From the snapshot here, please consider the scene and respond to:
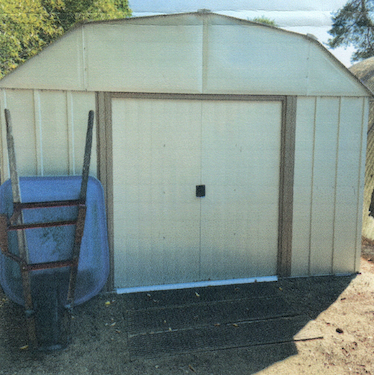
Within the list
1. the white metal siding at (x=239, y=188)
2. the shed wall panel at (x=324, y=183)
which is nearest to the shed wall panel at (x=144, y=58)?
the white metal siding at (x=239, y=188)

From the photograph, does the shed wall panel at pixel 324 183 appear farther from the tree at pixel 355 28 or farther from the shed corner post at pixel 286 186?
the tree at pixel 355 28

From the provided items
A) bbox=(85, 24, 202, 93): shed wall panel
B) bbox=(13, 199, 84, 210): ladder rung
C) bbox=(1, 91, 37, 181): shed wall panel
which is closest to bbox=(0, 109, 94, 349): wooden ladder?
bbox=(13, 199, 84, 210): ladder rung

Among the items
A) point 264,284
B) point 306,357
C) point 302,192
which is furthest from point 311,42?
point 306,357

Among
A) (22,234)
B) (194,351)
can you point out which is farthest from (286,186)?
(22,234)

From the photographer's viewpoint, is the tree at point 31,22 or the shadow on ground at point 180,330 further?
the tree at point 31,22

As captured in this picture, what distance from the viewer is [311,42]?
4953 mm

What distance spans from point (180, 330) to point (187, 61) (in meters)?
3.04

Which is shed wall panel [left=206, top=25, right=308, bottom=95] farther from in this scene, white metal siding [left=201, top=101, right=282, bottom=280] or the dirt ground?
the dirt ground

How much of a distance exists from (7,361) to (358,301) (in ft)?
12.6

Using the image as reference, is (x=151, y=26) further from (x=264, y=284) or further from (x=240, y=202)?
(x=264, y=284)

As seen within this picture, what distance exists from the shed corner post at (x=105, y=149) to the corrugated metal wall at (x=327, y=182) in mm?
2390

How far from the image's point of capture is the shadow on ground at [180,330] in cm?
345

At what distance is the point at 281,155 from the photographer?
16.9 feet

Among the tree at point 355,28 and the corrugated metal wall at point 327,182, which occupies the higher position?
the tree at point 355,28
